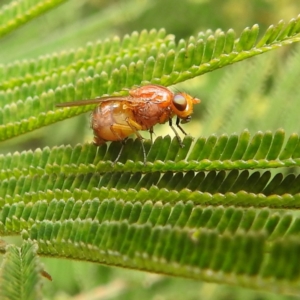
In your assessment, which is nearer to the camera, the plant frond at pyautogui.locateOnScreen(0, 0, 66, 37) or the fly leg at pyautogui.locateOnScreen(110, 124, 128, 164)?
the fly leg at pyautogui.locateOnScreen(110, 124, 128, 164)

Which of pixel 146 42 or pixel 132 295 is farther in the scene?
pixel 132 295

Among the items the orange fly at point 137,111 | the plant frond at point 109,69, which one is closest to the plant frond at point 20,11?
the plant frond at point 109,69

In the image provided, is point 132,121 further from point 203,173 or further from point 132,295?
point 132,295

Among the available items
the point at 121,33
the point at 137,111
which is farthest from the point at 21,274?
the point at 121,33

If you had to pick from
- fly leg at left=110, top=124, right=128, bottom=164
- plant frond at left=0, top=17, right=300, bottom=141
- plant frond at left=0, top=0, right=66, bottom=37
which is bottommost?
fly leg at left=110, top=124, right=128, bottom=164

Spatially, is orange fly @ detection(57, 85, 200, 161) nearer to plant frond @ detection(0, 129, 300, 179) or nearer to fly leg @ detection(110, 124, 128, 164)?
fly leg @ detection(110, 124, 128, 164)

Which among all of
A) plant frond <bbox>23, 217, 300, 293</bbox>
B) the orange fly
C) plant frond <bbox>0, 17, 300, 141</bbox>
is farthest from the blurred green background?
plant frond <bbox>23, 217, 300, 293</bbox>

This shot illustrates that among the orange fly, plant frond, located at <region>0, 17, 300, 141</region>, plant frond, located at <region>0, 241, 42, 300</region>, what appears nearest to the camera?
plant frond, located at <region>0, 241, 42, 300</region>

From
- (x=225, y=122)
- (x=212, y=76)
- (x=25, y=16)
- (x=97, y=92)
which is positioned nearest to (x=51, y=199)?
(x=97, y=92)
